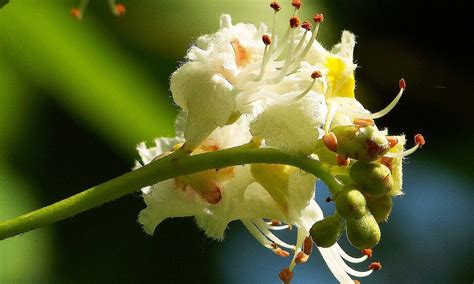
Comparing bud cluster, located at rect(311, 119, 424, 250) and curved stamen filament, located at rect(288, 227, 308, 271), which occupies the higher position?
bud cluster, located at rect(311, 119, 424, 250)

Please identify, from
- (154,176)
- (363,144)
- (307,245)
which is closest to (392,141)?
(363,144)

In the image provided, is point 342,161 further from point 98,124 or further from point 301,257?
point 98,124

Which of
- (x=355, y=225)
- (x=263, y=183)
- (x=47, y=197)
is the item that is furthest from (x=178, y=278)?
(x=355, y=225)

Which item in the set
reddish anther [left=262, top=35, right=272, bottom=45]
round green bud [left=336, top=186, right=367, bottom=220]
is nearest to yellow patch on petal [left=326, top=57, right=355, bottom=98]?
reddish anther [left=262, top=35, right=272, bottom=45]

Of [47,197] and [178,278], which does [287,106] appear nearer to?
[47,197]

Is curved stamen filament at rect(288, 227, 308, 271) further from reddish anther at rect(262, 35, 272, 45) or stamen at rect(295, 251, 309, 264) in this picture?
reddish anther at rect(262, 35, 272, 45)

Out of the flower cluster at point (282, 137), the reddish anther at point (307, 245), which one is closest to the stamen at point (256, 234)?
the flower cluster at point (282, 137)

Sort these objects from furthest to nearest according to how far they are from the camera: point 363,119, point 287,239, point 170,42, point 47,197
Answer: point 287,239 → point 170,42 → point 47,197 → point 363,119
